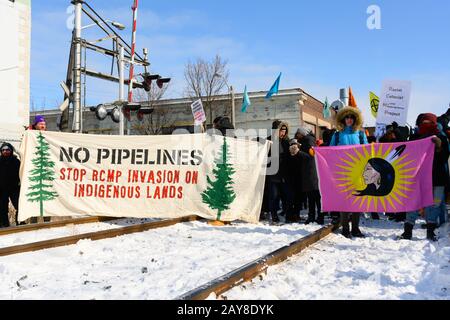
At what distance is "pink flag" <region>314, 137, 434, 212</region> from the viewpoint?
651 cm

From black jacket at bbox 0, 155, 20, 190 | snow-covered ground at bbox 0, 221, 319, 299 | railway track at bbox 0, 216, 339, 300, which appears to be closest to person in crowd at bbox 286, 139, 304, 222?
railway track at bbox 0, 216, 339, 300

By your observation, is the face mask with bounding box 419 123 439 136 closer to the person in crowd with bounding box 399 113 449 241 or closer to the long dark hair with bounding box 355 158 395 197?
the person in crowd with bounding box 399 113 449 241

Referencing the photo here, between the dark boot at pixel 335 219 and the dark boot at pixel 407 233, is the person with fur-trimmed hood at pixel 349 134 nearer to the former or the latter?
the dark boot at pixel 407 233

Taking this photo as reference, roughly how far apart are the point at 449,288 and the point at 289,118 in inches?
1022

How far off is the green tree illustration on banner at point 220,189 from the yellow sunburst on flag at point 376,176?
2.09 meters

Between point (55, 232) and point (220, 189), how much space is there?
299cm

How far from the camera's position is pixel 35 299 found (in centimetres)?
334

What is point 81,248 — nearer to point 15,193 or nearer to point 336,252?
point 336,252

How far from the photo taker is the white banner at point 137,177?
25.1 feet

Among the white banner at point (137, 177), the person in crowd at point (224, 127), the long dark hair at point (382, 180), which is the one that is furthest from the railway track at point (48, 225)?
the long dark hair at point (382, 180)

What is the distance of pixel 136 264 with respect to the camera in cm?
459

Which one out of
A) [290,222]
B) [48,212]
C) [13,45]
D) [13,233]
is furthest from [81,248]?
[13,45]

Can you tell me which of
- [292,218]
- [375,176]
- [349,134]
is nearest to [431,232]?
[375,176]

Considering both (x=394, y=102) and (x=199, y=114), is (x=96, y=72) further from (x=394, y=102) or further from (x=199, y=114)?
(x=394, y=102)
